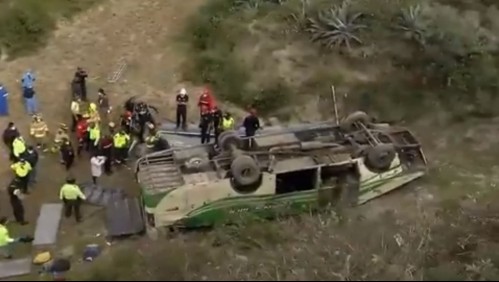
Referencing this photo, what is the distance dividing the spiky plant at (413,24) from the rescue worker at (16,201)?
1072 cm

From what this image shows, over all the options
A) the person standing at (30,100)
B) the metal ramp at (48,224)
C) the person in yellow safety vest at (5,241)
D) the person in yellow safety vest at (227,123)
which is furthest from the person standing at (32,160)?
the person in yellow safety vest at (227,123)

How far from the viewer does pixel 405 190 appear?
17984mm

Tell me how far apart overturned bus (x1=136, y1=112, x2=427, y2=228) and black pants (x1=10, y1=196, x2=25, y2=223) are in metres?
2.50

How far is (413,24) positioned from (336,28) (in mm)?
2006

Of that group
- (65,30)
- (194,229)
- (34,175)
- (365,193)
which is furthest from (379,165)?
(65,30)

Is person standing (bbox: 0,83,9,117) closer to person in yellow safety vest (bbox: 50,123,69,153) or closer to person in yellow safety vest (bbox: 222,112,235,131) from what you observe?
person in yellow safety vest (bbox: 50,123,69,153)

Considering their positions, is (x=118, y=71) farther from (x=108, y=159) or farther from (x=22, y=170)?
(x=22, y=170)

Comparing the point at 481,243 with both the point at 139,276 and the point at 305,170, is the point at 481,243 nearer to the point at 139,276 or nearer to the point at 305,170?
the point at 305,170

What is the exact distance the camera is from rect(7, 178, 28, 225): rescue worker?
16781 millimetres

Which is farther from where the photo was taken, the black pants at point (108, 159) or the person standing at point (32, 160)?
the black pants at point (108, 159)

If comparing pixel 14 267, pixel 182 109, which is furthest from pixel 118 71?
pixel 14 267

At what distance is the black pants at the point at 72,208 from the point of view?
16859 mm

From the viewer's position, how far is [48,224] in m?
16.9

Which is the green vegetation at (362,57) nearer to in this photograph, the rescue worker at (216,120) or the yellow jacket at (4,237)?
the rescue worker at (216,120)
